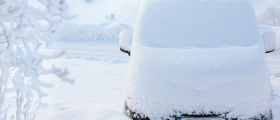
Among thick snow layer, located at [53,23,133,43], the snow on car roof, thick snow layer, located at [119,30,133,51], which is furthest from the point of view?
thick snow layer, located at [53,23,133,43]

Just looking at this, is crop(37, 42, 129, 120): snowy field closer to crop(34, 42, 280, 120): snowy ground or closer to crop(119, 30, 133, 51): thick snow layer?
crop(34, 42, 280, 120): snowy ground

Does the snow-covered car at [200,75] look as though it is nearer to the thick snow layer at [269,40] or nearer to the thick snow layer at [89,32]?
the thick snow layer at [269,40]

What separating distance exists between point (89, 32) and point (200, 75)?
9927 millimetres

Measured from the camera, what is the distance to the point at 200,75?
1.75 metres

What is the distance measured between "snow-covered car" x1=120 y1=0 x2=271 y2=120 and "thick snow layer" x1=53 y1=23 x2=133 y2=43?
7.53 meters

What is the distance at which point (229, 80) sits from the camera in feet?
5.72

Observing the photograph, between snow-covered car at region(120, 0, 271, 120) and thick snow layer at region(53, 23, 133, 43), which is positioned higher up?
thick snow layer at region(53, 23, 133, 43)

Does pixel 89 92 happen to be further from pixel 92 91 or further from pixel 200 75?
pixel 200 75

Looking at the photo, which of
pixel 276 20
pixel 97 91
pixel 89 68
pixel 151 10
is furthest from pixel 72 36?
pixel 276 20

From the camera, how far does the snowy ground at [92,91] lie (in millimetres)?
2158

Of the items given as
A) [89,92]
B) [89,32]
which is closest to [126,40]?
[89,92]

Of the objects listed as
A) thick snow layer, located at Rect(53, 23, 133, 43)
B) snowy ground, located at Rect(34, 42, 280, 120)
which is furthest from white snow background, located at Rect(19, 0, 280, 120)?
thick snow layer, located at Rect(53, 23, 133, 43)

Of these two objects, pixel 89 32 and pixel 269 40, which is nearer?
pixel 269 40

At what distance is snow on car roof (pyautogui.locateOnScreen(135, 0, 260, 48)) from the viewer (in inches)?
90.4
